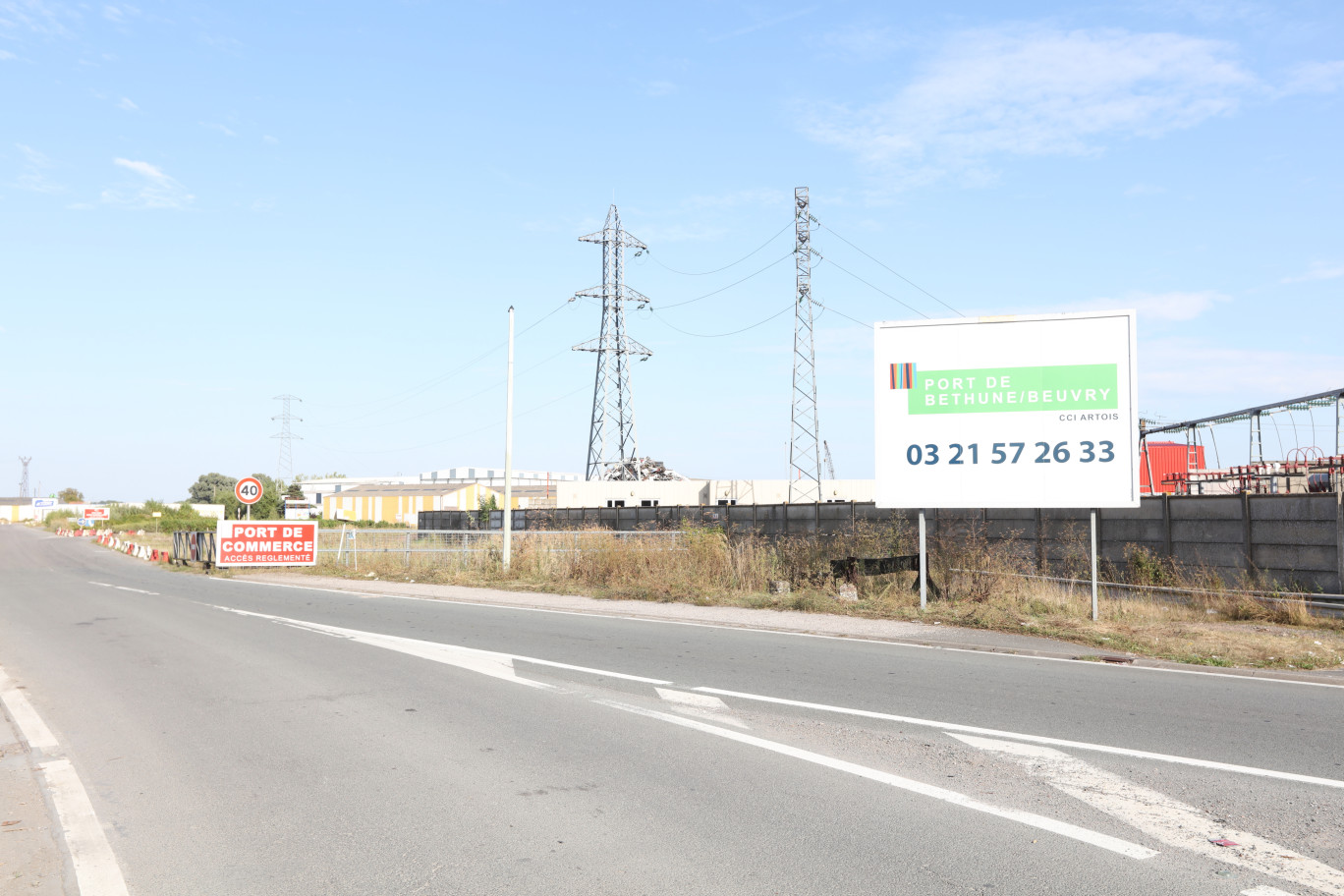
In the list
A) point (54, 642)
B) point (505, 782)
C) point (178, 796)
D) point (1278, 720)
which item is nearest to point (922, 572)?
point (1278, 720)

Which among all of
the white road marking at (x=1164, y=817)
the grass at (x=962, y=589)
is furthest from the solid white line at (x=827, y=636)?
the white road marking at (x=1164, y=817)

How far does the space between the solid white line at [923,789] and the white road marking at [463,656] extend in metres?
1.91

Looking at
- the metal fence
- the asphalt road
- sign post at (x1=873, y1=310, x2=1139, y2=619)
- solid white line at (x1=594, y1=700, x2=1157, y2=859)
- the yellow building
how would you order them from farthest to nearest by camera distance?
1. the yellow building
2. the metal fence
3. sign post at (x1=873, y1=310, x2=1139, y2=619)
4. solid white line at (x1=594, y1=700, x2=1157, y2=859)
5. the asphalt road

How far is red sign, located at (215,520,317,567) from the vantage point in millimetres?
29094

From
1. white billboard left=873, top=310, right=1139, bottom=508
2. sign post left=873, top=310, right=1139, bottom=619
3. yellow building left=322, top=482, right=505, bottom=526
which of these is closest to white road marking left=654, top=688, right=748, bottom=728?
sign post left=873, top=310, right=1139, bottom=619

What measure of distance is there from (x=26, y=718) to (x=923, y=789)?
7719 millimetres

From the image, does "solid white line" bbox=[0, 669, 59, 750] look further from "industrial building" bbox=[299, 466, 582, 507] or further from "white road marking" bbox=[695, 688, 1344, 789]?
"industrial building" bbox=[299, 466, 582, 507]

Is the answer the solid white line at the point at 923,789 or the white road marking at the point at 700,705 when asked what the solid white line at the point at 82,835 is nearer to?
the solid white line at the point at 923,789

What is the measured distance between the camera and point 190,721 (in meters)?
7.86

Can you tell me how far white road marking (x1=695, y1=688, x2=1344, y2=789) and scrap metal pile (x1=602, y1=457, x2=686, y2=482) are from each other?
2046 inches

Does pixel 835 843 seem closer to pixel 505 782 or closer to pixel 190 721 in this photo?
pixel 505 782

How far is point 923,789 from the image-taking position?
5.65 metres

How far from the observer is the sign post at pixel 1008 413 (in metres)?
14.0

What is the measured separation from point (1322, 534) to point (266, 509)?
70.0 metres
